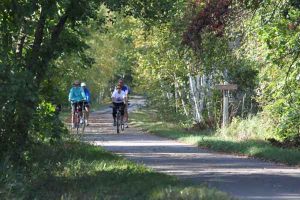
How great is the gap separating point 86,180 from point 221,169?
278cm

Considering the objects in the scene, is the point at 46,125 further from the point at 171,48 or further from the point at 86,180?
the point at 171,48

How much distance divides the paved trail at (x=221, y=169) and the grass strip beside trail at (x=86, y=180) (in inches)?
30.5

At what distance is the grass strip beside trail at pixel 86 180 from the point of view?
8.76 m

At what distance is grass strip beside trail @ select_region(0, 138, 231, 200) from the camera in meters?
8.76

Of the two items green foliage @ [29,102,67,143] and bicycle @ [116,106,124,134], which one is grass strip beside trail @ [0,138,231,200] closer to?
green foliage @ [29,102,67,143]

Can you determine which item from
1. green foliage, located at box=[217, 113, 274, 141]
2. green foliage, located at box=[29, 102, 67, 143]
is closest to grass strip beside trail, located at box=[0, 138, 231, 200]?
green foliage, located at box=[29, 102, 67, 143]

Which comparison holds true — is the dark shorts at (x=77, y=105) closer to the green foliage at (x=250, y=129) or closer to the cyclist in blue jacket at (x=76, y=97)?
the cyclist in blue jacket at (x=76, y=97)

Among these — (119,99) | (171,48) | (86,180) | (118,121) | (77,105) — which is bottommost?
(86,180)

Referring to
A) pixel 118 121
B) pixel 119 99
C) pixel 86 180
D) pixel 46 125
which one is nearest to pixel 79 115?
pixel 119 99

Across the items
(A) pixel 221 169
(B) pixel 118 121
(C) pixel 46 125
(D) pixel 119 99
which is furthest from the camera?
(B) pixel 118 121

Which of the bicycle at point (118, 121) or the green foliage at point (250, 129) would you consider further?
the bicycle at point (118, 121)

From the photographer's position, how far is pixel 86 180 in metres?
10.5

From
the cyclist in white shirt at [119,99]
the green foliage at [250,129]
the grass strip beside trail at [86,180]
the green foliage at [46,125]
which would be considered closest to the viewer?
the grass strip beside trail at [86,180]

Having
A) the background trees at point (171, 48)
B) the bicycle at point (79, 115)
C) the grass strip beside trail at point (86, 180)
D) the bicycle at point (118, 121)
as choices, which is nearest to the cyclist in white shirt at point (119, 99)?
the bicycle at point (118, 121)
